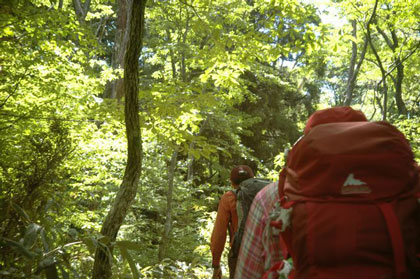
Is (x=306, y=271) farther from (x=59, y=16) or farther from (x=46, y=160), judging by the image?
(x=59, y=16)

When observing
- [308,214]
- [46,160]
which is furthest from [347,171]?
[46,160]

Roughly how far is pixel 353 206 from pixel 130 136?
6.64ft

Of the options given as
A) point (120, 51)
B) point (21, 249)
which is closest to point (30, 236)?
point (21, 249)

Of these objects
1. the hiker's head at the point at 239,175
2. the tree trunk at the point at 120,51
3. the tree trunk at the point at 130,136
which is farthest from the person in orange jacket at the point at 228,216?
the tree trunk at the point at 120,51

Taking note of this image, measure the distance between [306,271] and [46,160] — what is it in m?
2.33

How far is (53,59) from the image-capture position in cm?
385

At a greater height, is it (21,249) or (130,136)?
(130,136)

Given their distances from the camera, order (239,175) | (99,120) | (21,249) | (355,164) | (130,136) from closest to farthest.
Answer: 1. (355,164)
2. (21,249)
3. (130,136)
4. (239,175)
5. (99,120)

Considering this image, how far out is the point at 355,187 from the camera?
3.42 feet

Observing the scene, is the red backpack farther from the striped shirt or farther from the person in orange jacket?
the person in orange jacket

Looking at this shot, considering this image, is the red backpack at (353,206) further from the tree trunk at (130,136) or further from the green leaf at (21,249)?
the tree trunk at (130,136)

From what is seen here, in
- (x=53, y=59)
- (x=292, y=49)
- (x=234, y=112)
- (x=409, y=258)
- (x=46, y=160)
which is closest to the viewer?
(x=409, y=258)

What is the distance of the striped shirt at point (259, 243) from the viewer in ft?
4.52

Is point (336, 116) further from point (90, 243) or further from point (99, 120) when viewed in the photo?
point (99, 120)
